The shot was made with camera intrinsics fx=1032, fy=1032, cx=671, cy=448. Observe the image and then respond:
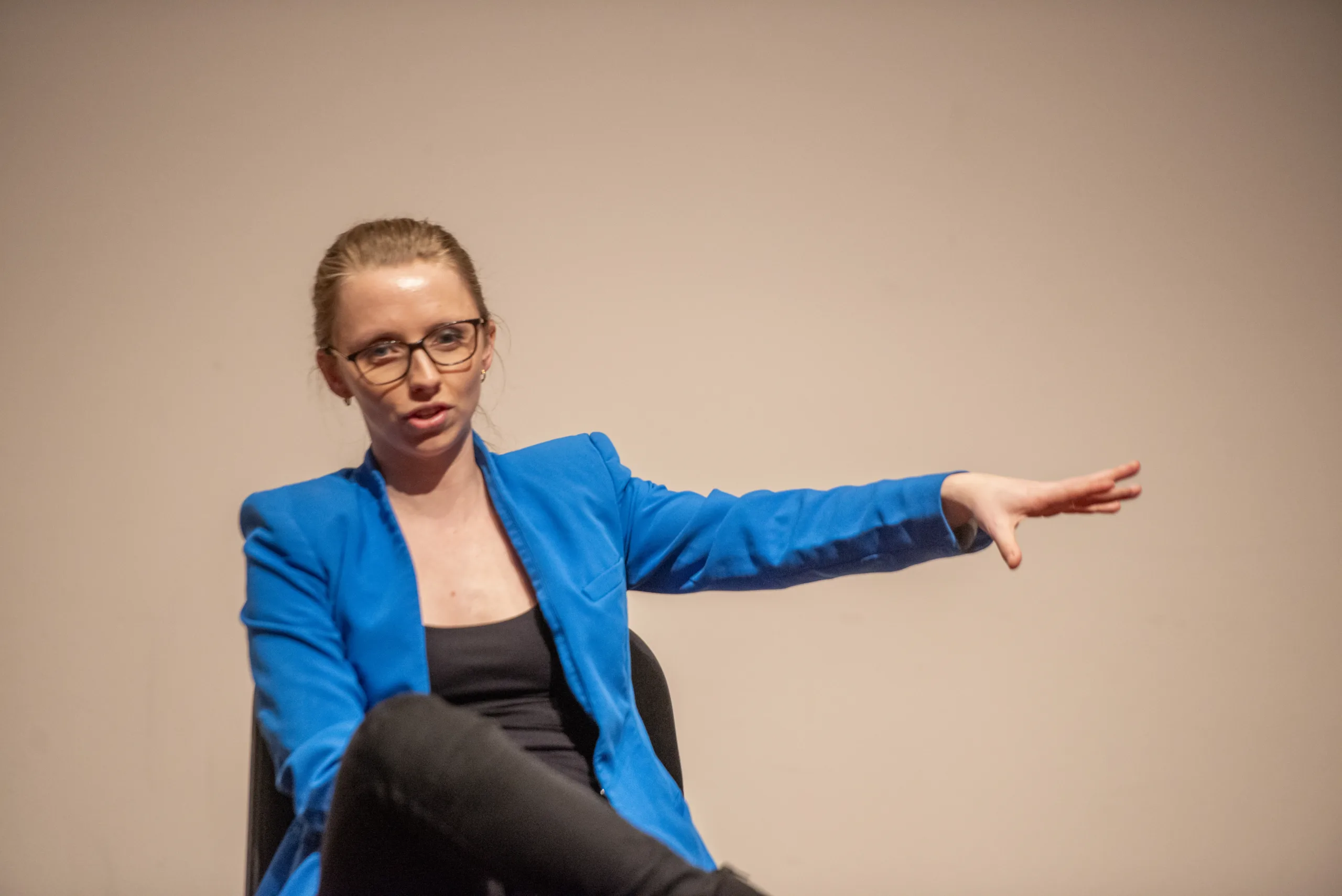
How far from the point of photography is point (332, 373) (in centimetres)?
103

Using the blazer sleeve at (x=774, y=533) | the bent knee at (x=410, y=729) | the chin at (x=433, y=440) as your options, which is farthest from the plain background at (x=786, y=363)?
the bent knee at (x=410, y=729)

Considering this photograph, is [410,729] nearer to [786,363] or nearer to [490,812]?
[490,812]

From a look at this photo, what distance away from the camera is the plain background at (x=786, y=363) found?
5.49 feet

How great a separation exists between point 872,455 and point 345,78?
1063mm

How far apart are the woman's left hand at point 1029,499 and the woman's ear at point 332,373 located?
612 mm

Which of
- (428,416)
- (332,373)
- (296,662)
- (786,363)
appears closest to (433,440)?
(428,416)

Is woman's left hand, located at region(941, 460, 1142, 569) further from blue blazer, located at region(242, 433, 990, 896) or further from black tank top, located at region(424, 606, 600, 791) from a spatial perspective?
black tank top, located at region(424, 606, 600, 791)

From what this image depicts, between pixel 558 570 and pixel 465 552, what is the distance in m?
0.10

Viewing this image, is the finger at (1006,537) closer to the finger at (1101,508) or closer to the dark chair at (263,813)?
the finger at (1101,508)

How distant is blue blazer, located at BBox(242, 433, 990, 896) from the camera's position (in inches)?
35.9

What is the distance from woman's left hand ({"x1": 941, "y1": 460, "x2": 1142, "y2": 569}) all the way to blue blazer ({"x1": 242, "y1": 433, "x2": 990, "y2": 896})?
0.16 feet

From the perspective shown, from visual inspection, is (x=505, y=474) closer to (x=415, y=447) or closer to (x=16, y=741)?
(x=415, y=447)

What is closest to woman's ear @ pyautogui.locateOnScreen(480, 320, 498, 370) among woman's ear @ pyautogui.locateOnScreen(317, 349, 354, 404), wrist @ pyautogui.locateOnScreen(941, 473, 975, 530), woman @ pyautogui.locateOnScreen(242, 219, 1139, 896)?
woman @ pyautogui.locateOnScreen(242, 219, 1139, 896)

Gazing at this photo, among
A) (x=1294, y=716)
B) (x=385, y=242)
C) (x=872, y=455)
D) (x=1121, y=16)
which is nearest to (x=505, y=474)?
(x=385, y=242)
